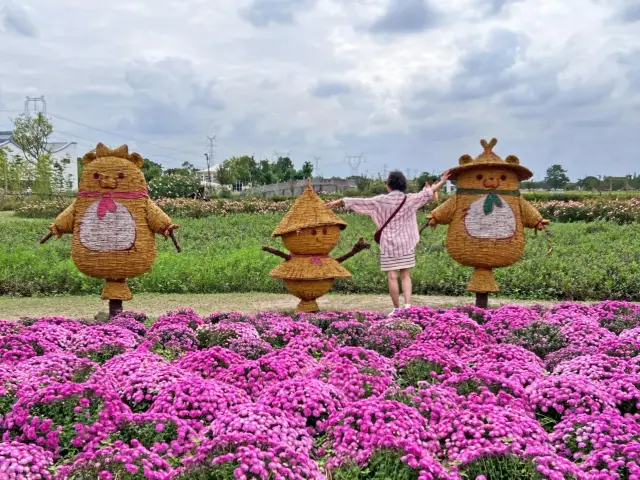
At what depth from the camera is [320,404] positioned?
11.5ft

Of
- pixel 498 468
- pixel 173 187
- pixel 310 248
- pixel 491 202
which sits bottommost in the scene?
pixel 498 468

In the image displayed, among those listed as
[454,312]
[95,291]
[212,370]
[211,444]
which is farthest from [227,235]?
[211,444]

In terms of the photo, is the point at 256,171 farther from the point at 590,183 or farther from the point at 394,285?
the point at 394,285

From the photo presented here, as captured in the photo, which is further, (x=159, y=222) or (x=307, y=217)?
(x=307, y=217)

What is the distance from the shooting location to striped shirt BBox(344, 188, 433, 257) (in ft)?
22.4

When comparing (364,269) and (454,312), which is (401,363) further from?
(364,269)

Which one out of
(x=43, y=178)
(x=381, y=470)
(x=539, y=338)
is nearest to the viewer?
(x=381, y=470)

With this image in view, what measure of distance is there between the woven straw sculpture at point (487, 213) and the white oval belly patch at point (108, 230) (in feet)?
9.71

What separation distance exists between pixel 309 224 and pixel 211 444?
3885 mm

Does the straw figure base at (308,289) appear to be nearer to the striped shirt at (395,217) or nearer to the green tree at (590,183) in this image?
the striped shirt at (395,217)

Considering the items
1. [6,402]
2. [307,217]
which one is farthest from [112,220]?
[6,402]

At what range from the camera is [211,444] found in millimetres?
2818

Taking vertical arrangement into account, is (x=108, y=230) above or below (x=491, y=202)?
below

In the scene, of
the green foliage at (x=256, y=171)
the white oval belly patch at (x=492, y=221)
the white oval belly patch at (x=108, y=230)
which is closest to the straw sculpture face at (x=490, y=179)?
the white oval belly patch at (x=492, y=221)
